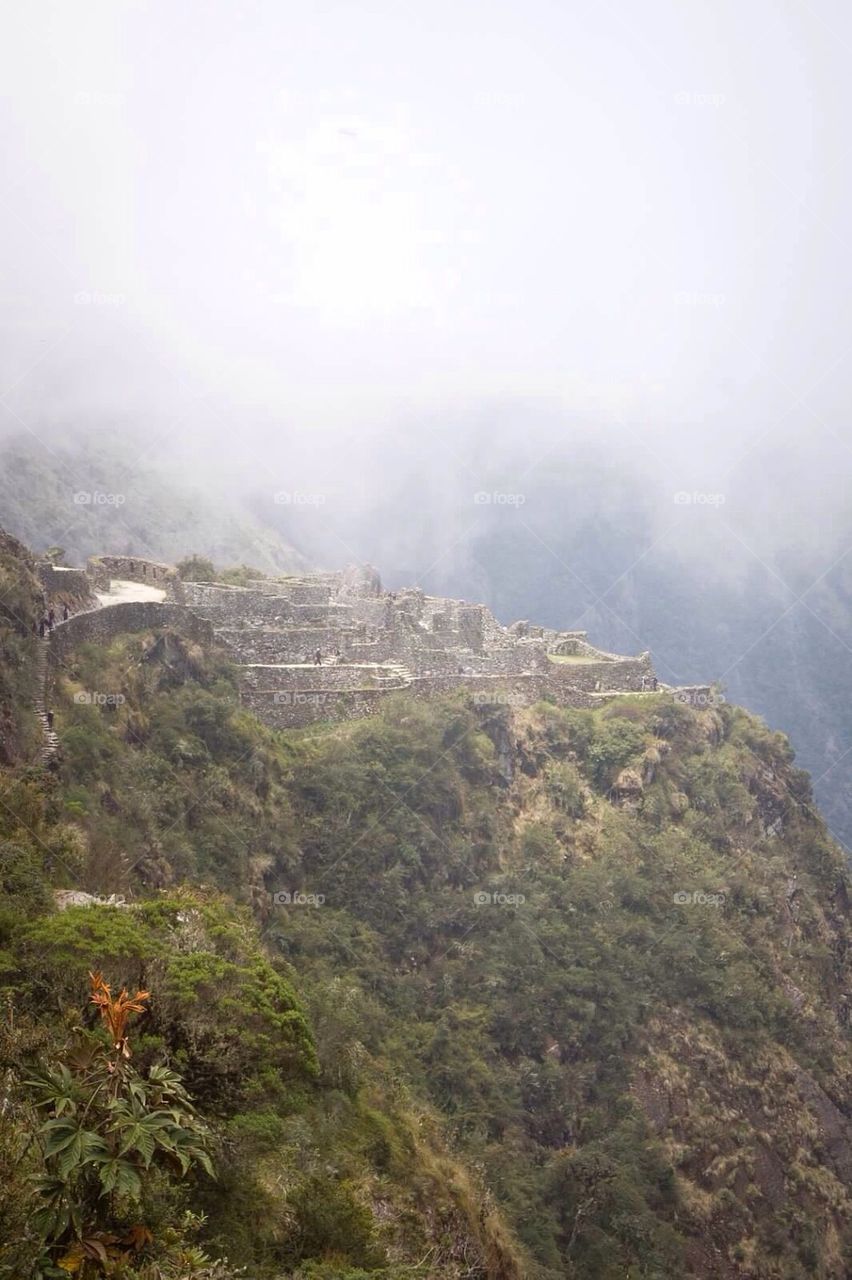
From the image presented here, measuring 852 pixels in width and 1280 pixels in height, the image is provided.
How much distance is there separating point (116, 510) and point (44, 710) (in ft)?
119

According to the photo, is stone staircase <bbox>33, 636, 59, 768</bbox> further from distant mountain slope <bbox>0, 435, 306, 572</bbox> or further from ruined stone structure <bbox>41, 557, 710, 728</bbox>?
distant mountain slope <bbox>0, 435, 306, 572</bbox>

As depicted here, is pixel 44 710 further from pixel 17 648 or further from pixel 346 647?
pixel 346 647

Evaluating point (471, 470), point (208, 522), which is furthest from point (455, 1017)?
point (471, 470)

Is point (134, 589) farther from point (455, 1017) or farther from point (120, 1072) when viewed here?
point (120, 1072)

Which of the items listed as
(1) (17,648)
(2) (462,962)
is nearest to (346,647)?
(2) (462,962)

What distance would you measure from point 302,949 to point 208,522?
3907cm

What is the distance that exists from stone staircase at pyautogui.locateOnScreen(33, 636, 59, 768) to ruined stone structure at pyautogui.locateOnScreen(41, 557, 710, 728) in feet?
10.5

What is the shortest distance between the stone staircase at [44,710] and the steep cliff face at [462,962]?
1.37 feet

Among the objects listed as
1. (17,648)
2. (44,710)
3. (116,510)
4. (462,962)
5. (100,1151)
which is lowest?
(462,962)

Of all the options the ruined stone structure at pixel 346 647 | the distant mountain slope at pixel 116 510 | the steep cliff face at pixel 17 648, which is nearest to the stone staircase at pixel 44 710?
the steep cliff face at pixel 17 648

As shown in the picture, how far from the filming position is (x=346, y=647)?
3120 cm

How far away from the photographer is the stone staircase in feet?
60.3

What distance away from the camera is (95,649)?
23.1 m

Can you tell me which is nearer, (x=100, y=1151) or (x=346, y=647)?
(x=100, y=1151)
